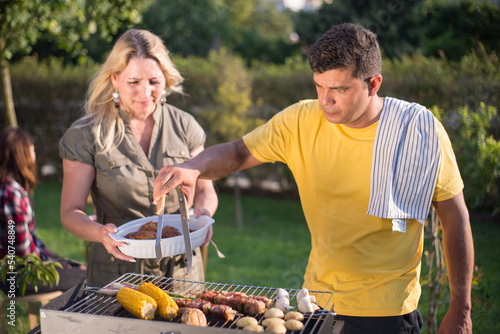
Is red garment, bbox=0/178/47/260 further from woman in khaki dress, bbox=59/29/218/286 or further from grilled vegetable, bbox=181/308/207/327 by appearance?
grilled vegetable, bbox=181/308/207/327

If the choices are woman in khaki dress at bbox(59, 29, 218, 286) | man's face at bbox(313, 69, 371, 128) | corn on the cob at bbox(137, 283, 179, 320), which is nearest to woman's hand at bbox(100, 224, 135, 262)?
woman in khaki dress at bbox(59, 29, 218, 286)

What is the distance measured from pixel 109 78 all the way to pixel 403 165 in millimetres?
1635

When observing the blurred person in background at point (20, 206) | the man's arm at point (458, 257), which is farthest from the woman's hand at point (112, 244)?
the blurred person in background at point (20, 206)

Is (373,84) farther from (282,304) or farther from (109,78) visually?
(109,78)

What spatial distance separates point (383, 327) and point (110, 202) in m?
1.52

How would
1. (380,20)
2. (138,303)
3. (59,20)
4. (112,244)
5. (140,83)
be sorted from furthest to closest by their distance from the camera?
(380,20)
(59,20)
(140,83)
(112,244)
(138,303)

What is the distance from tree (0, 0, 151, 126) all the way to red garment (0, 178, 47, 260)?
223cm

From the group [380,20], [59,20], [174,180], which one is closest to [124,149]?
[174,180]

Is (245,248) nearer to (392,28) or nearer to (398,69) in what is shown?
(398,69)

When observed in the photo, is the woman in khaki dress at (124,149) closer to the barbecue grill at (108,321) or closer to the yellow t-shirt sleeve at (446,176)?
the barbecue grill at (108,321)

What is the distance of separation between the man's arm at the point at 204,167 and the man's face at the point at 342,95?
53 cm

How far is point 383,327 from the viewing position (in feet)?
7.00

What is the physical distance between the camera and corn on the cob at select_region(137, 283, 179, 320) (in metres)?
1.82

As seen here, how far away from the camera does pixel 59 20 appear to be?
580 centimetres
